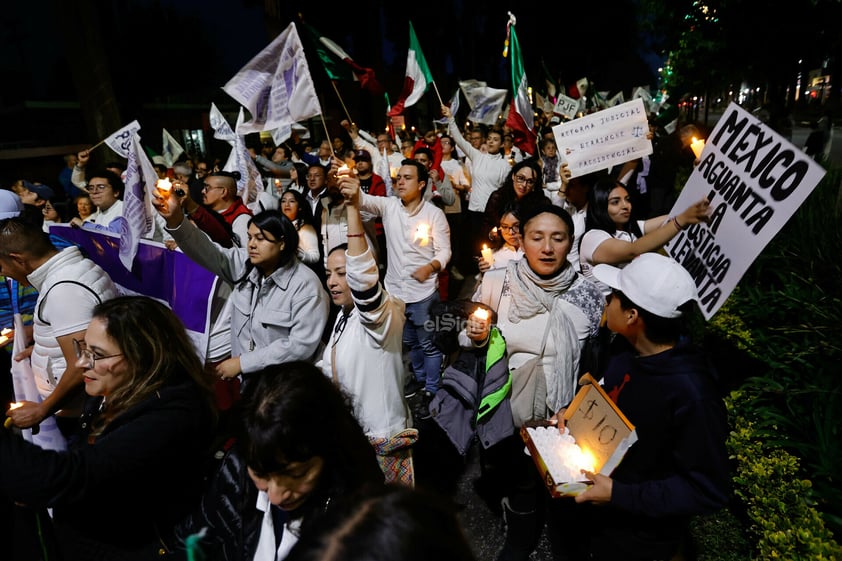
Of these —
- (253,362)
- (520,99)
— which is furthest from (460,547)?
(520,99)

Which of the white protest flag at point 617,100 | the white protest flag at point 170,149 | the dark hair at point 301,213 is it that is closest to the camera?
the dark hair at point 301,213

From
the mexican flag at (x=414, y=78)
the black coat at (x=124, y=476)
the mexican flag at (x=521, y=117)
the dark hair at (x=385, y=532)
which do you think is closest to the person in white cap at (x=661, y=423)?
the dark hair at (x=385, y=532)

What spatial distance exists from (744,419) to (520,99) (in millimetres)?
5488

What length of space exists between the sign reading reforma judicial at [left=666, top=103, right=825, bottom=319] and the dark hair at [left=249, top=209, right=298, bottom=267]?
2389mm

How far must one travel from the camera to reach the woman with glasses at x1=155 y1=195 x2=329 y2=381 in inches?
122

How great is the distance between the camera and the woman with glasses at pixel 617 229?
301 cm

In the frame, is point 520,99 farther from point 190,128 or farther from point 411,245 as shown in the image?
point 190,128

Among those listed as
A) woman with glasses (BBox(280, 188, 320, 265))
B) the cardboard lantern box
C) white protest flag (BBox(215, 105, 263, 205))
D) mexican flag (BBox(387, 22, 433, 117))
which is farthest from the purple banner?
mexican flag (BBox(387, 22, 433, 117))

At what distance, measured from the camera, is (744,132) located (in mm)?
2664

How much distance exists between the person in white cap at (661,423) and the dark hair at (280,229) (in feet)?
6.44

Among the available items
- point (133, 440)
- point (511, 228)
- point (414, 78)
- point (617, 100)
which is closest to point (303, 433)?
point (133, 440)

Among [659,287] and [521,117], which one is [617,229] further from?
[521,117]

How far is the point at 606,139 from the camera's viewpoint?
4.45 metres

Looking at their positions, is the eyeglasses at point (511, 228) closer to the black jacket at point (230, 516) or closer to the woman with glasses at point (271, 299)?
the woman with glasses at point (271, 299)
